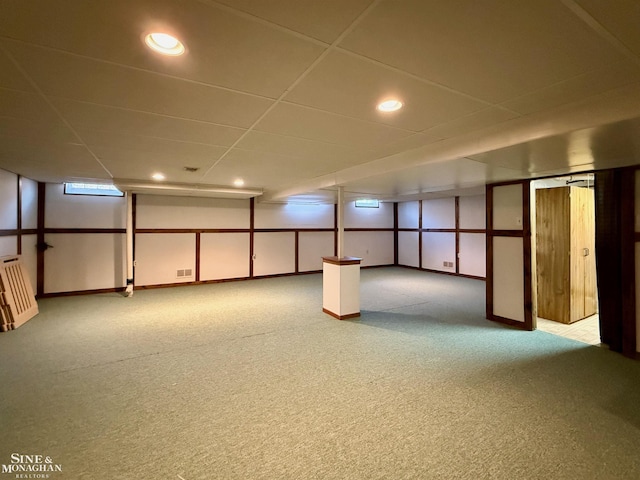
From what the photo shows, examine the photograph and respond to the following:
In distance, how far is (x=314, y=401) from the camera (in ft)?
7.76

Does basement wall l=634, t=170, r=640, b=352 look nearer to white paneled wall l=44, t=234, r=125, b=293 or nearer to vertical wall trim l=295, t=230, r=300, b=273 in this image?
vertical wall trim l=295, t=230, r=300, b=273

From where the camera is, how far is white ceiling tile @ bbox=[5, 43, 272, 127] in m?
1.52

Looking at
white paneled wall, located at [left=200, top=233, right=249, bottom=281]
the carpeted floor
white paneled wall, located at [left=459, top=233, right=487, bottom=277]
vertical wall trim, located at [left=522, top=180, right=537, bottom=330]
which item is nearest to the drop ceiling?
vertical wall trim, located at [left=522, top=180, right=537, bottom=330]

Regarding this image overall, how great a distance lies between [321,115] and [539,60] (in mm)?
1264

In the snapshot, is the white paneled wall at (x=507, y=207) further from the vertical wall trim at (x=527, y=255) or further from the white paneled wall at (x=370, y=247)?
the white paneled wall at (x=370, y=247)

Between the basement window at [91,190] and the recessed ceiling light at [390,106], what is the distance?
231 inches

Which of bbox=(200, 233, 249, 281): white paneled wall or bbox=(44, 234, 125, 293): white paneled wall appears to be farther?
bbox=(200, 233, 249, 281): white paneled wall

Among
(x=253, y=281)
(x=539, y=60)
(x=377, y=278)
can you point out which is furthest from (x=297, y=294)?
(x=539, y=60)

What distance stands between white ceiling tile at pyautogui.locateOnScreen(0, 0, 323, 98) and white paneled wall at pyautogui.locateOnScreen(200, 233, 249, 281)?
240 inches

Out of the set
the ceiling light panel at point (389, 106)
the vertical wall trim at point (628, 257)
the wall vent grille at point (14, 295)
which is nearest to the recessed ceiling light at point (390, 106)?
the ceiling light panel at point (389, 106)

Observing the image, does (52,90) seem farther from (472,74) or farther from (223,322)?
(223,322)

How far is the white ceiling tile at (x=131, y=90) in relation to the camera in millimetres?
1520

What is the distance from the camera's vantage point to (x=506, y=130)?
92.4 inches

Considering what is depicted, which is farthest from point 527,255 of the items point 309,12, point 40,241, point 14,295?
point 40,241
